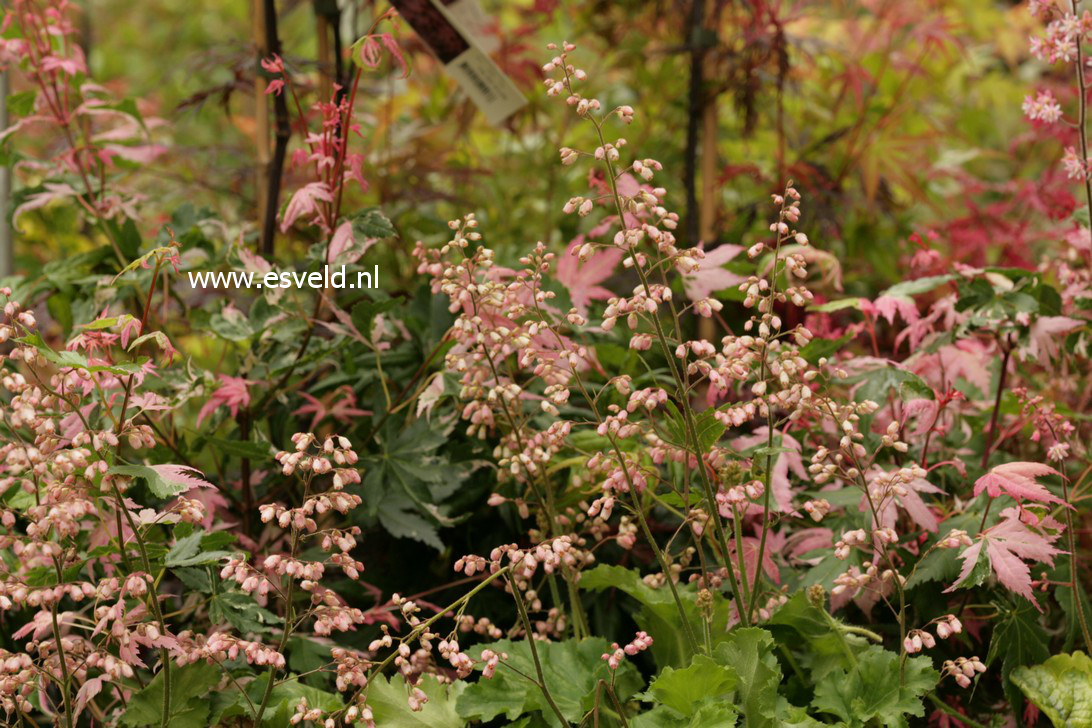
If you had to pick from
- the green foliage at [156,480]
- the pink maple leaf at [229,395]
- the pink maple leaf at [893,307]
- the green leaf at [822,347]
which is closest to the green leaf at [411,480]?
the pink maple leaf at [229,395]

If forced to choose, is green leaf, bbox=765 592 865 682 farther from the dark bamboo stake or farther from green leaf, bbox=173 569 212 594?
the dark bamboo stake

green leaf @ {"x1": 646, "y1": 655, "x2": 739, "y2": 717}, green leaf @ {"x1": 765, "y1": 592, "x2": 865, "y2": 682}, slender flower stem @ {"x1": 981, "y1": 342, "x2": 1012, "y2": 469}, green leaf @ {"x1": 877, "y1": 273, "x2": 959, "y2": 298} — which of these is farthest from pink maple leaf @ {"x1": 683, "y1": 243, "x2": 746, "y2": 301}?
green leaf @ {"x1": 646, "y1": 655, "x2": 739, "y2": 717}

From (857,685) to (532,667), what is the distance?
37 cm

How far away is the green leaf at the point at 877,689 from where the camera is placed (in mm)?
1129

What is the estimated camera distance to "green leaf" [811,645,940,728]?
1129mm

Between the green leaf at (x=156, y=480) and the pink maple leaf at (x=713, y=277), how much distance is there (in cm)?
79

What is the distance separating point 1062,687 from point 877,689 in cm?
25

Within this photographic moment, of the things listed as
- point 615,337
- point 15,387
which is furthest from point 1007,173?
point 15,387

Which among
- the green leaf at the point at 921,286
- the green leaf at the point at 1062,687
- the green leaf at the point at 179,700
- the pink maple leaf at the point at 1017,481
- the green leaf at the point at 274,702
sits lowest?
the green leaf at the point at 1062,687

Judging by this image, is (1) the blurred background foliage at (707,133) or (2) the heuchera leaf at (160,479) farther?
(1) the blurred background foliage at (707,133)

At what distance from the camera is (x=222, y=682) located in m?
1.24

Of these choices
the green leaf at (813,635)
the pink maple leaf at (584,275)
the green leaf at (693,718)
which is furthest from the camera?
the pink maple leaf at (584,275)

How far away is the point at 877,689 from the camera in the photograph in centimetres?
117

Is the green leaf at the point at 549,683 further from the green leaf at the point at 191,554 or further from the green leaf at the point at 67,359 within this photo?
the green leaf at the point at 67,359
